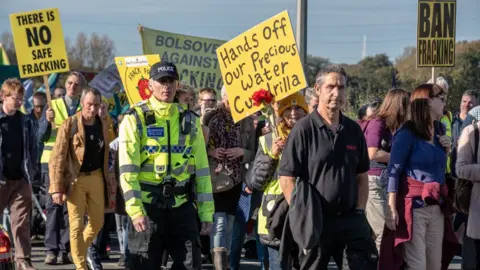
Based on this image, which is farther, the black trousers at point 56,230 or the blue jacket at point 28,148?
the black trousers at point 56,230

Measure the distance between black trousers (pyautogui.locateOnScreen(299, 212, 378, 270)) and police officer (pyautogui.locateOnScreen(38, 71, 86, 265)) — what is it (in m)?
5.18

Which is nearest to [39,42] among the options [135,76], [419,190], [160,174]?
[135,76]

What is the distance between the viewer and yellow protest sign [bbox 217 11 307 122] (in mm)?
8570

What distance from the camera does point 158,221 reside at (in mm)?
6996

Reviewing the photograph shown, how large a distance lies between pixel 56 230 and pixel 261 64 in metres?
4.17

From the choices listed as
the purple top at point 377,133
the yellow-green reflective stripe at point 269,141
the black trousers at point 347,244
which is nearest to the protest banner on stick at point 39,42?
the purple top at point 377,133

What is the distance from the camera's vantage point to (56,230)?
1170cm

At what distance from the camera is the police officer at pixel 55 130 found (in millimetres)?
11438

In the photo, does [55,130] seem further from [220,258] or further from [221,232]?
[220,258]

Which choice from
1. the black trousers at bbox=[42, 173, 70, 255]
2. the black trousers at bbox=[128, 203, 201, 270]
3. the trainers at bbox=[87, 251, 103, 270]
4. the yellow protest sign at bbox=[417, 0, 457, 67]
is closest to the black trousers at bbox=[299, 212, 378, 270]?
the black trousers at bbox=[128, 203, 201, 270]

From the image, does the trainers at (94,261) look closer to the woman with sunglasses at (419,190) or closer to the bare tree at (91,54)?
the woman with sunglasses at (419,190)

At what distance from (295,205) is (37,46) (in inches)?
276

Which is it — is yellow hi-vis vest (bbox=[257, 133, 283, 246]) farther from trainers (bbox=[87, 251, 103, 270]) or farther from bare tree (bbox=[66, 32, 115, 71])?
bare tree (bbox=[66, 32, 115, 71])

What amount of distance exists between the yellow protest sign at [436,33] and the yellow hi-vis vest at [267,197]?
17.2 feet
